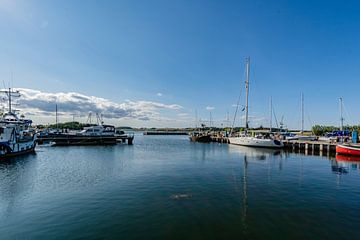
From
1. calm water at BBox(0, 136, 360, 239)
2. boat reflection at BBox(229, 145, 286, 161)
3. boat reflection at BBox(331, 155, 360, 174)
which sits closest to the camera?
calm water at BBox(0, 136, 360, 239)

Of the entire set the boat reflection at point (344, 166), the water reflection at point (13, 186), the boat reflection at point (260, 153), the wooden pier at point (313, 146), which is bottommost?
the boat reflection at point (260, 153)

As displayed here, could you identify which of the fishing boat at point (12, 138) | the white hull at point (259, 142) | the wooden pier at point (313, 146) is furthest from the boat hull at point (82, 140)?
the wooden pier at point (313, 146)

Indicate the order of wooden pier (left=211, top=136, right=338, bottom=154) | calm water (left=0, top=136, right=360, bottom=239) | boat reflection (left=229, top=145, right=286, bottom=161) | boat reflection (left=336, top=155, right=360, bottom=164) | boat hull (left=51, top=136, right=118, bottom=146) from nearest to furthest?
1. calm water (left=0, top=136, right=360, bottom=239)
2. boat reflection (left=336, top=155, right=360, bottom=164)
3. boat reflection (left=229, top=145, right=286, bottom=161)
4. wooden pier (left=211, top=136, right=338, bottom=154)
5. boat hull (left=51, top=136, right=118, bottom=146)

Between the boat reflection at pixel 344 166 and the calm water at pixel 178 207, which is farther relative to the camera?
the boat reflection at pixel 344 166

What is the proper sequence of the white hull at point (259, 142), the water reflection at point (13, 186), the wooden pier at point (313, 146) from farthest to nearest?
the white hull at point (259, 142)
the wooden pier at point (313, 146)
the water reflection at point (13, 186)

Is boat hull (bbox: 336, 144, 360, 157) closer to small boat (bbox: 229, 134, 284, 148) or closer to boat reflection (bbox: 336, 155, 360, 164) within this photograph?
boat reflection (bbox: 336, 155, 360, 164)

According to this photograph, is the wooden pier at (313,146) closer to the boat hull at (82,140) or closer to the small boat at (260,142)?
the small boat at (260,142)

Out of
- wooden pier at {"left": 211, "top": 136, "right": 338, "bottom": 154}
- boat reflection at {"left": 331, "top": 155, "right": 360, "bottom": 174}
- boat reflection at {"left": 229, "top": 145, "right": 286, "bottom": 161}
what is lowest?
boat reflection at {"left": 229, "top": 145, "right": 286, "bottom": 161}

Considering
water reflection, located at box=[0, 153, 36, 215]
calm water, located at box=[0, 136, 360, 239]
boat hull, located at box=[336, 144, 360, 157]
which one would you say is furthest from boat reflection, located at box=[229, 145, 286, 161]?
water reflection, located at box=[0, 153, 36, 215]

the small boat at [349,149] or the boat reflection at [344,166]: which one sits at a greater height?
the small boat at [349,149]

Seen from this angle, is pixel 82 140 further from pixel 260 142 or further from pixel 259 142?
pixel 260 142

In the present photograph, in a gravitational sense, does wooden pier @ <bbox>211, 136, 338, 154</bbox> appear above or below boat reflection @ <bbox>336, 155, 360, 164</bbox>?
above

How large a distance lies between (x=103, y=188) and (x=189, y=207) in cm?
838

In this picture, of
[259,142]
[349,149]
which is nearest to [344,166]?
[349,149]
